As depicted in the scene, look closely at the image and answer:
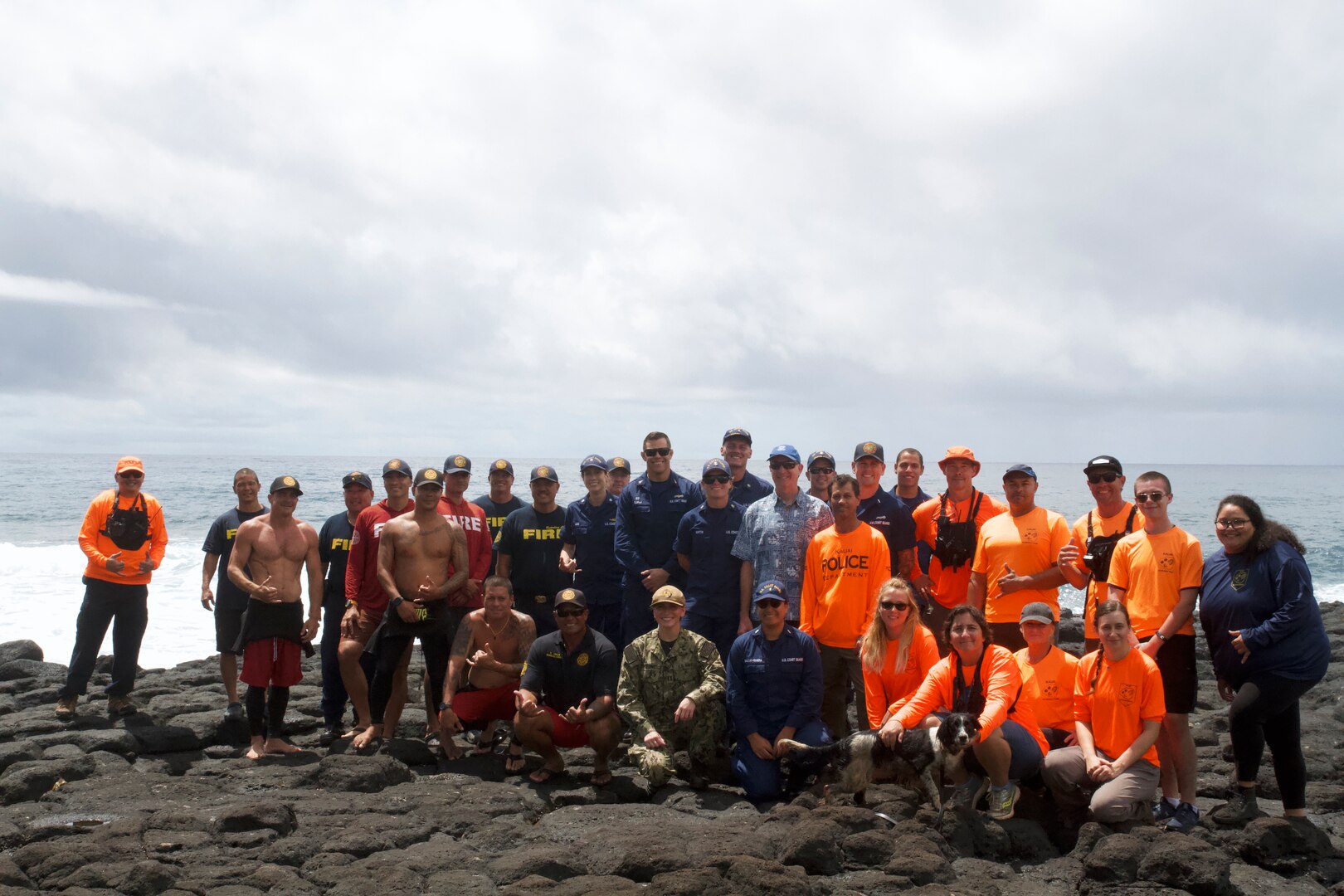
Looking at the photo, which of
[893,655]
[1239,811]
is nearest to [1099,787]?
[1239,811]

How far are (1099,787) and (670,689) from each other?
8.70 feet

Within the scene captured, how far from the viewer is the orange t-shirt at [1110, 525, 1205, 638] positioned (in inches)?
234

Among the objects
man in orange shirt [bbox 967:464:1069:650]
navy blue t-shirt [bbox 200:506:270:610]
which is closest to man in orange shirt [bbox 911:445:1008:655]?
man in orange shirt [bbox 967:464:1069:650]

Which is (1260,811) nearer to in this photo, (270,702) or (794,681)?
(794,681)

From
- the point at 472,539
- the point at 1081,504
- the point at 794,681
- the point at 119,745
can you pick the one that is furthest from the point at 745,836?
the point at 1081,504

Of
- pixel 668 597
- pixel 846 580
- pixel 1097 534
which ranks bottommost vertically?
pixel 668 597

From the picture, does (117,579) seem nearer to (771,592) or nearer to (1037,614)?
(771,592)

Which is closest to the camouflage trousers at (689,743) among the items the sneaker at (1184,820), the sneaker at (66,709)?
the sneaker at (1184,820)

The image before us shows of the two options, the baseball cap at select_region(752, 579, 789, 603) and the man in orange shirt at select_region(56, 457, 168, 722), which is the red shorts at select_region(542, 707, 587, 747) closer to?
the baseball cap at select_region(752, 579, 789, 603)

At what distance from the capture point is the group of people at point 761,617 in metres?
5.79

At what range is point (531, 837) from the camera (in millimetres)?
5902

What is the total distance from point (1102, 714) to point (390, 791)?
4.42m

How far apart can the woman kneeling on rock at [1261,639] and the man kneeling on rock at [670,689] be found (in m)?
2.99

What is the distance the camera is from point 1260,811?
6.00 m
